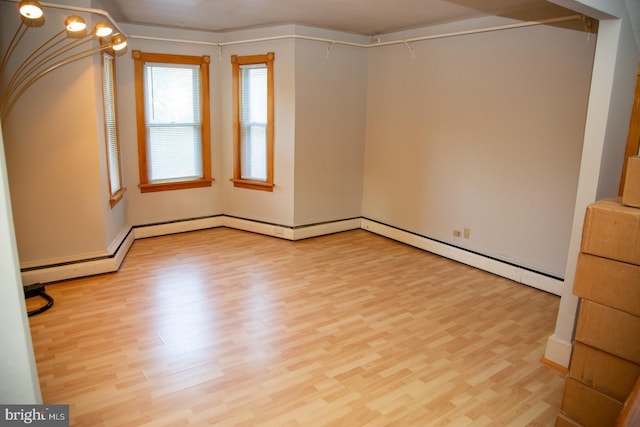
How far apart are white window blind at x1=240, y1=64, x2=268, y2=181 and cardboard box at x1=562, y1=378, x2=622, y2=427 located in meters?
4.27

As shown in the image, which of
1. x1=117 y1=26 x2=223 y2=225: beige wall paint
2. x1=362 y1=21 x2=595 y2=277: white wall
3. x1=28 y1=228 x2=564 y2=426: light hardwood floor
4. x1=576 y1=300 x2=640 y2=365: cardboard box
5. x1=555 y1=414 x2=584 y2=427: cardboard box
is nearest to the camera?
x1=576 y1=300 x2=640 y2=365: cardboard box

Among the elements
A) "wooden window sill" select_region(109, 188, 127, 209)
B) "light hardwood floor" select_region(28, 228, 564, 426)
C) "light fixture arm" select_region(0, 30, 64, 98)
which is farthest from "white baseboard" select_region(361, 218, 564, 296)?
"light fixture arm" select_region(0, 30, 64, 98)

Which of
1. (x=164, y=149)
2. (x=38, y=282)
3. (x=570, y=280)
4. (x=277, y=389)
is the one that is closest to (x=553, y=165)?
(x=570, y=280)

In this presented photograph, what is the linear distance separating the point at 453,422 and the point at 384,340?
0.89 meters

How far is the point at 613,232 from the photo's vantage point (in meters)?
→ 2.02

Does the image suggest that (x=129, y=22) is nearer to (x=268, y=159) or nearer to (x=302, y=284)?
(x=268, y=159)

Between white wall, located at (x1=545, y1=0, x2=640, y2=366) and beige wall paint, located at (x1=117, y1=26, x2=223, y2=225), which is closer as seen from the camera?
white wall, located at (x1=545, y1=0, x2=640, y2=366)

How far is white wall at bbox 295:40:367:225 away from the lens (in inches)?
211

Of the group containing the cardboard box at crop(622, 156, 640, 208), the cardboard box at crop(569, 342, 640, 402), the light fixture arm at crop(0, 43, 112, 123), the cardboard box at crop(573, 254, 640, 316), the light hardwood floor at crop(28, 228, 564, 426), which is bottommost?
the light hardwood floor at crop(28, 228, 564, 426)

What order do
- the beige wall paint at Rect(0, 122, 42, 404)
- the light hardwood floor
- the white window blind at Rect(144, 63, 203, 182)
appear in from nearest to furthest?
the beige wall paint at Rect(0, 122, 42, 404) → the light hardwood floor → the white window blind at Rect(144, 63, 203, 182)

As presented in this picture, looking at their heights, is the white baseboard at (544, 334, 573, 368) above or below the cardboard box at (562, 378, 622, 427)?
below

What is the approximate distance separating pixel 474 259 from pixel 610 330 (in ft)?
9.08

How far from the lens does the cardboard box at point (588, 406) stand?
2.05 meters

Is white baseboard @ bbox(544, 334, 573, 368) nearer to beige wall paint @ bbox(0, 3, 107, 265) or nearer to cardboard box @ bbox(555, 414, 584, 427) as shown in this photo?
cardboard box @ bbox(555, 414, 584, 427)
